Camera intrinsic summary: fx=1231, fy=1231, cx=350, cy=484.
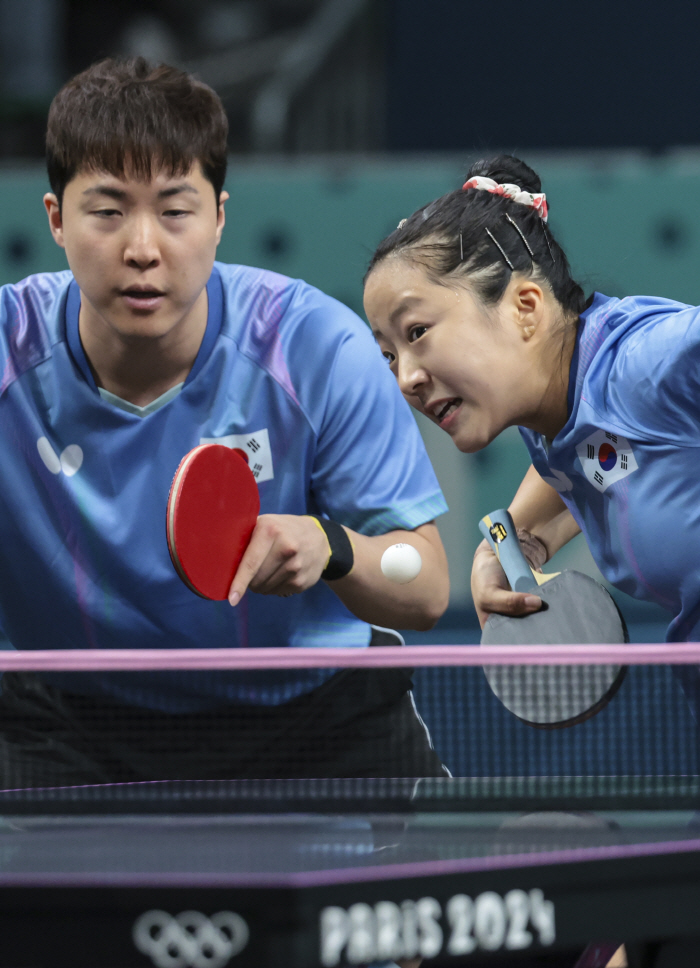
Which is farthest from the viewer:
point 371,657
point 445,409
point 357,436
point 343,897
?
point 357,436

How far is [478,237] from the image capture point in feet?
6.39

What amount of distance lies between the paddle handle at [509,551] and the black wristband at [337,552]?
209mm

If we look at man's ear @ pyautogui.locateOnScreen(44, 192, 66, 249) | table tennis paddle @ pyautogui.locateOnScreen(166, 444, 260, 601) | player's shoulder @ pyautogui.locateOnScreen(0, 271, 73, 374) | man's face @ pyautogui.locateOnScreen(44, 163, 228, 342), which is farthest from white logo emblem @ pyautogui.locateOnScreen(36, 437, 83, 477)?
table tennis paddle @ pyautogui.locateOnScreen(166, 444, 260, 601)

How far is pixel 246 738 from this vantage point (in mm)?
1573

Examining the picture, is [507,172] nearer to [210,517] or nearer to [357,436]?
[357,436]

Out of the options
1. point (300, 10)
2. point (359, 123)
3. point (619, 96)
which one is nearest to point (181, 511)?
point (619, 96)

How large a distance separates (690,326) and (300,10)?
7978mm

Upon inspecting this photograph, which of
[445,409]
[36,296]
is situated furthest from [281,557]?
[36,296]

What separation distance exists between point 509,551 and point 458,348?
1.04ft

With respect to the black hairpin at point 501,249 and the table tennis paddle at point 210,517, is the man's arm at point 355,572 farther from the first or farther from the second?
the black hairpin at point 501,249

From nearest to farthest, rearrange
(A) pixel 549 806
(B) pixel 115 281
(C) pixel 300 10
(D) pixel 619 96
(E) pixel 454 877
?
(E) pixel 454 877
(A) pixel 549 806
(B) pixel 115 281
(D) pixel 619 96
(C) pixel 300 10

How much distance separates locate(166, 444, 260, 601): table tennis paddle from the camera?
154 cm

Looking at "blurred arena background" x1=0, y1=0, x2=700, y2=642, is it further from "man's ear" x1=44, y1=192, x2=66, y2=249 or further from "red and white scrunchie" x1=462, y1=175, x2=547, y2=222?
"man's ear" x1=44, y1=192, x2=66, y2=249

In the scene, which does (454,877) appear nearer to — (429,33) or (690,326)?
(690,326)
